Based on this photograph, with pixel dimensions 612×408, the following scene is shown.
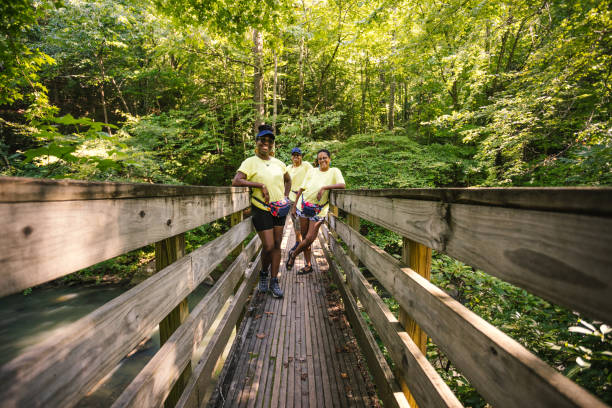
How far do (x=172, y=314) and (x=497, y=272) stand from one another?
149 centimetres

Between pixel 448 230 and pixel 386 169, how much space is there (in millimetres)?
7580

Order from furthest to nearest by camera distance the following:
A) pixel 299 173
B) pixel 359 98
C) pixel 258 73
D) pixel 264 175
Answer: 1. pixel 359 98
2. pixel 258 73
3. pixel 299 173
4. pixel 264 175

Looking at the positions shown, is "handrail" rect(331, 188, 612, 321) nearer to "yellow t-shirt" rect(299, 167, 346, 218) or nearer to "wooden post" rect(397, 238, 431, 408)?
"wooden post" rect(397, 238, 431, 408)

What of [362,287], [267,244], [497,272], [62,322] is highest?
[497,272]

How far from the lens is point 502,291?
2764 millimetres

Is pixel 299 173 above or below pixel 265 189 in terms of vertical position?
above

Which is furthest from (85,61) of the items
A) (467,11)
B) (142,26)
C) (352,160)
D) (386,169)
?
(467,11)

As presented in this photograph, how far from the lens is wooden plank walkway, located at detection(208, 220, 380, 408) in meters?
1.82

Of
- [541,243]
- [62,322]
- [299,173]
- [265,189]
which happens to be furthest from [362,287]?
[62,322]

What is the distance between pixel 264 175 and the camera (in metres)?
2.93

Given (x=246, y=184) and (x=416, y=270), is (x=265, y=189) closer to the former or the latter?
(x=246, y=184)

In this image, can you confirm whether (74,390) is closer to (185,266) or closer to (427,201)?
(185,266)

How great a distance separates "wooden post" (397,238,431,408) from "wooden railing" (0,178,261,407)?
3.78 ft

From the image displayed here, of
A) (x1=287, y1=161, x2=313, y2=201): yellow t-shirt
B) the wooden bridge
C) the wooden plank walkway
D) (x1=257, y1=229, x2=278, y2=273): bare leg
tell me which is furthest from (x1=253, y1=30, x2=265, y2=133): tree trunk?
the wooden bridge
